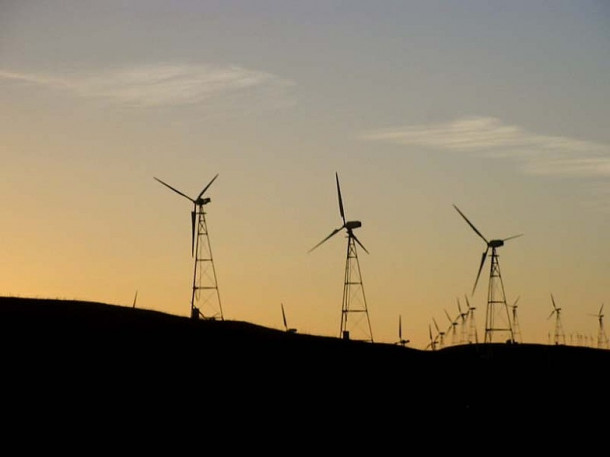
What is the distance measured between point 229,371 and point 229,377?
7.23 ft

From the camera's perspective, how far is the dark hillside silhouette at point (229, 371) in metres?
99.7

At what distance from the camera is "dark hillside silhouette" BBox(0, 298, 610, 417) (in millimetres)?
99688

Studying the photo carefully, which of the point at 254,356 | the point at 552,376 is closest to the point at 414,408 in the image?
the point at 254,356

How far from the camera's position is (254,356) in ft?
406

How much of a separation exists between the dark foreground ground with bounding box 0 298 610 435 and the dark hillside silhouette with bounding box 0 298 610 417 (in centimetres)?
16

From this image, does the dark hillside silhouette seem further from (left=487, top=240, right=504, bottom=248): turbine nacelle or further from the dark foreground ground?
(left=487, top=240, right=504, bottom=248): turbine nacelle

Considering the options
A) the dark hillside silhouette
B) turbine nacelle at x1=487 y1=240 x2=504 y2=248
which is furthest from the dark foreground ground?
turbine nacelle at x1=487 y1=240 x2=504 y2=248

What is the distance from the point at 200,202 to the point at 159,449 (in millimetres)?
57753

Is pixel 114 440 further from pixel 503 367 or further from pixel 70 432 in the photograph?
pixel 503 367

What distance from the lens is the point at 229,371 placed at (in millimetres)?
114625

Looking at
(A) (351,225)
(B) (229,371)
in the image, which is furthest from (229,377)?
(A) (351,225)

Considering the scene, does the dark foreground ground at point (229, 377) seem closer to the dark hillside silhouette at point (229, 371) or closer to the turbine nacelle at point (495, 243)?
the dark hillside silhouette at point (229, 371)

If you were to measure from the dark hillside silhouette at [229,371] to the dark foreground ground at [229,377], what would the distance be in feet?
0.52

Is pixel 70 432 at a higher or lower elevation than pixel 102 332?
lower
